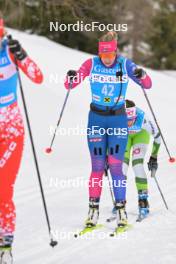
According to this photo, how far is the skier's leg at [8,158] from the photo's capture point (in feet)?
16.1

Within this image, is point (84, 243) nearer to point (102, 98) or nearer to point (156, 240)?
point (156, 240)

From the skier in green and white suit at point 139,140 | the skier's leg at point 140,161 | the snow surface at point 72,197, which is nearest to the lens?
the snow surface at point 72,197

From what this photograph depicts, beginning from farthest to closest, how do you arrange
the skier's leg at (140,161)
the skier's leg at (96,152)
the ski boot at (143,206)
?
the skier's leg at (140,161) < the ski boot at (143,206) < the skier's leg at (96,152)

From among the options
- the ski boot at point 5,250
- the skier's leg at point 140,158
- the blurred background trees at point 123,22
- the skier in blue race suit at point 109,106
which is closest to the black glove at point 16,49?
the ski boot at point 5,250

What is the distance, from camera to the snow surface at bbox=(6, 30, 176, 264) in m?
5.67

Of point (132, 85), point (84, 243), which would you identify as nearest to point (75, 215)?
point (84, 243)

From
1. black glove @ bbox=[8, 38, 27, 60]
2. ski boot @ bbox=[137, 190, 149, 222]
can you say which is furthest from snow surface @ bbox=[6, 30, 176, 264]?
black glove @ bbox=[8, 38, 27, 60]

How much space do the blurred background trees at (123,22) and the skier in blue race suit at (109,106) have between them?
8162mm

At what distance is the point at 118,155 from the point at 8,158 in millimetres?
2062

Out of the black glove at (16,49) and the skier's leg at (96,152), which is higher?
the black glove at (16,49)

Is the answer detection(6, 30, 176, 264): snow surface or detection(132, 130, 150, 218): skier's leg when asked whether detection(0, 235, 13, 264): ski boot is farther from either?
detection(132, 130, 150, 218): skier's leg

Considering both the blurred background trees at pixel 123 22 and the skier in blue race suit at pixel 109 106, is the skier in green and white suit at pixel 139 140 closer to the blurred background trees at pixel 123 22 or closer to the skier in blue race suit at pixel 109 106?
the skier in blue race suit at pixel 109 106

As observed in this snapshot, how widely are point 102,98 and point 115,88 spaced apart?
0.21 m

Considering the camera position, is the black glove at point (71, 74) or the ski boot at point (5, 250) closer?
the ski boot at point (5, 250)
